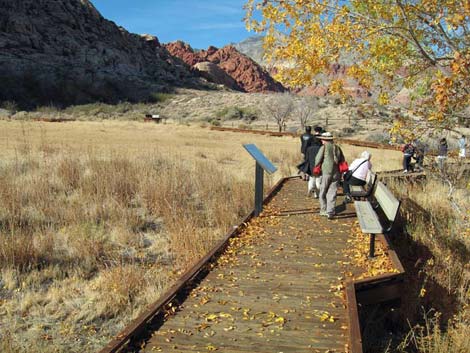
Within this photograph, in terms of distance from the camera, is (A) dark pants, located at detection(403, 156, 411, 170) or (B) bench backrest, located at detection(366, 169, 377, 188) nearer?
(B) bench backrest, located at detection(366, 169, 377, 188)

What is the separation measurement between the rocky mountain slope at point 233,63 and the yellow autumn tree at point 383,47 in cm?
15522

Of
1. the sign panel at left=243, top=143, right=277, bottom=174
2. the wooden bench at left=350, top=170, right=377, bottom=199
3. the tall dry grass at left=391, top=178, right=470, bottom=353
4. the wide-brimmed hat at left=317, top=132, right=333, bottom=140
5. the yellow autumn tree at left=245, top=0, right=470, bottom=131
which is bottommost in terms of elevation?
the tall dry grass at left=391, top=178, right=470, bottom=353

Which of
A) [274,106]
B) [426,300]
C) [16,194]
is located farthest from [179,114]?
[426,300]

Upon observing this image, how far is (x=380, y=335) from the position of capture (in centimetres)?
600

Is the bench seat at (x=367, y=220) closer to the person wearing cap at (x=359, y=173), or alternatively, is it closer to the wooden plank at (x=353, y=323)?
the wooden plank at (x=353, y=323)

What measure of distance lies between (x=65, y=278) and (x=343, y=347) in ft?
14.8

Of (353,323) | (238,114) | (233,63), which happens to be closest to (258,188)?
(353,323)

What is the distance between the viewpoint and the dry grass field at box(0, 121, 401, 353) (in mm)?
5891

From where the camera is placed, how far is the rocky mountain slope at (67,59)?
67.1 metres

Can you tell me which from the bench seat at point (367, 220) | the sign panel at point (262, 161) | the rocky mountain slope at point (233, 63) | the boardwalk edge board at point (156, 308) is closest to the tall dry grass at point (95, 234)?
the boardwalk edge board at point (156, 308)

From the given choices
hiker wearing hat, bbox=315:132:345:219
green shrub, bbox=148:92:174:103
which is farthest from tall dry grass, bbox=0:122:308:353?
green shrub, bbox=148:92:174:103

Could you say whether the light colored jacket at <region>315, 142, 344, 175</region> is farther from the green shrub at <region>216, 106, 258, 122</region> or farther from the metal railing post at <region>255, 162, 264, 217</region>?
the green shrub at <region>216, 106, 258, 122</region>

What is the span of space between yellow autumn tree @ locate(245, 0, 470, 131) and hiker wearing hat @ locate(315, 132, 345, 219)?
3.74 ft

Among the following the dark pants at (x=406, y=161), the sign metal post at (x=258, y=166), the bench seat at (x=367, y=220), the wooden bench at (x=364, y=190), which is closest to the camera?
the bench seat at (x=367, y=220)
